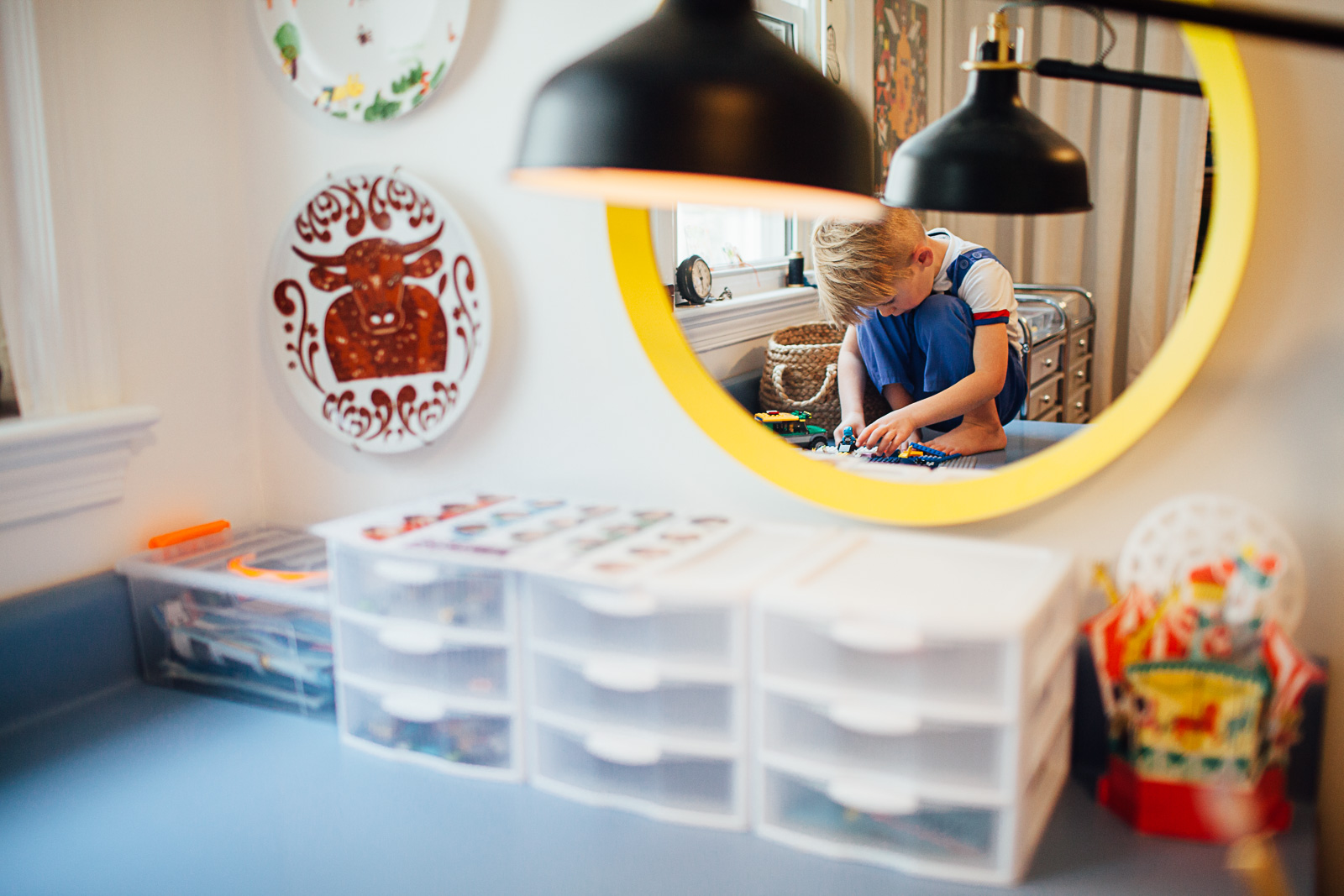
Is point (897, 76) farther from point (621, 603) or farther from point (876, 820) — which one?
point (876, 820)

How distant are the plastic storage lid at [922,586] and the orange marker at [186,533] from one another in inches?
37.8

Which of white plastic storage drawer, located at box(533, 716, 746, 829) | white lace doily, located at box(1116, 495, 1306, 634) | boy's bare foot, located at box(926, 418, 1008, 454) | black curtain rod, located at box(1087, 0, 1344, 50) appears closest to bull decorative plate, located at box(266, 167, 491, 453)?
white plastic storage drawer, located at box(533, 716, 746, 829)

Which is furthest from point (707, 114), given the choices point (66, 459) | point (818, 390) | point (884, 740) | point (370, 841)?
point (66, 459)

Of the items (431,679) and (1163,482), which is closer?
(1163,482)

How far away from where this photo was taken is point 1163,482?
945 mm

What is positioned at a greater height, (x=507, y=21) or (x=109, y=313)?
(x=507, y=21)

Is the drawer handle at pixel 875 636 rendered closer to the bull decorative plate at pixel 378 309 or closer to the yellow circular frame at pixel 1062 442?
the yellow circular frame at pixel 1062 442

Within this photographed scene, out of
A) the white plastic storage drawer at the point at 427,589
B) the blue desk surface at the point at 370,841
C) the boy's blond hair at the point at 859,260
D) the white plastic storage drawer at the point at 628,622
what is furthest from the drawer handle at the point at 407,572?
the boy's blond hair at the point at 859,260

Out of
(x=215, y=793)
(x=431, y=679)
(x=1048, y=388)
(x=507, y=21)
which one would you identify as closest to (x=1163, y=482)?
(x=1048, y=388)

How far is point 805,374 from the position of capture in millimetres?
1246

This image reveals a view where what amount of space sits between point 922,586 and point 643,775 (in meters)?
0.35

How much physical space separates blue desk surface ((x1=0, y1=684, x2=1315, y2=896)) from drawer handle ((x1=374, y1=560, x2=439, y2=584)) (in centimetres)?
23

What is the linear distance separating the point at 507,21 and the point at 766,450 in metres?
0.65

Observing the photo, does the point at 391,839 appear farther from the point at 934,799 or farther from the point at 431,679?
the point at 934,799
